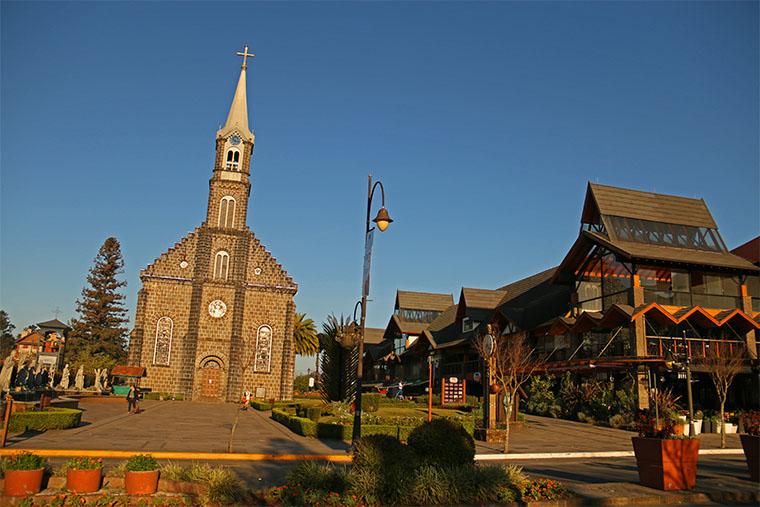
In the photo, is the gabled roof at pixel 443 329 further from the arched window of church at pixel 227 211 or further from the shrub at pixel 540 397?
the arched window of church at pixel 227 211

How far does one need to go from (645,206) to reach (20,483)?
36156 millimetres

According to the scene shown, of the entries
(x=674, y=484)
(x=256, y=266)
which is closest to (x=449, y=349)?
(x=256, y=266)

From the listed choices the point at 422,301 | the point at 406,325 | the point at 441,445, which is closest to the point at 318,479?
the point at 441,445

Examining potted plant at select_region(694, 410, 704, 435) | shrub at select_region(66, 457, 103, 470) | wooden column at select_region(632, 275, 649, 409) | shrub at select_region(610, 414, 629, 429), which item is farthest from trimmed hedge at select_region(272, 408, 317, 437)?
potted plant at select_region(694, 410, 704, 435)

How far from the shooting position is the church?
2052 inches

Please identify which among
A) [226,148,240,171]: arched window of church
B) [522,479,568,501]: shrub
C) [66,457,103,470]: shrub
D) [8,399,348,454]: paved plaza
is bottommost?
[8,399,348,454]: paved plaza

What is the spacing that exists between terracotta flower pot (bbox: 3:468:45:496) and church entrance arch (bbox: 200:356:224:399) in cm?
4389

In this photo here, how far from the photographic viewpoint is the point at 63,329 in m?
50.6

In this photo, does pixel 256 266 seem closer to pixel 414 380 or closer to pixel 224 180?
pixel 224 180

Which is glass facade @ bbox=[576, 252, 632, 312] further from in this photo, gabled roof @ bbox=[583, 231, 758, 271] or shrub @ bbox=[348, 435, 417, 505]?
shrub @ bbox=[348, 435, 417, 505]

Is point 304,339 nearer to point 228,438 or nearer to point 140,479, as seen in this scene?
point 228,438

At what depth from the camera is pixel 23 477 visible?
392 inches

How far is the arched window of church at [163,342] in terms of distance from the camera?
52.1 metres

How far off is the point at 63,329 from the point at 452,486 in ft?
160
